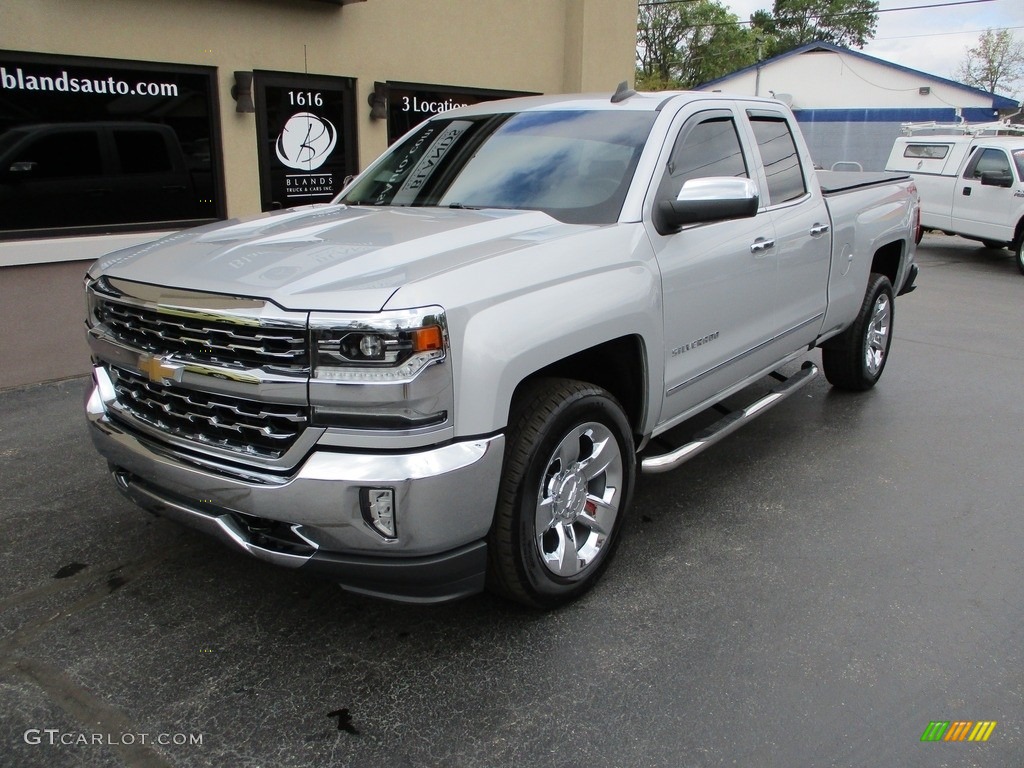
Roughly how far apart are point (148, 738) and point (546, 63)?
31.3ft

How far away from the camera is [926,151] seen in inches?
610

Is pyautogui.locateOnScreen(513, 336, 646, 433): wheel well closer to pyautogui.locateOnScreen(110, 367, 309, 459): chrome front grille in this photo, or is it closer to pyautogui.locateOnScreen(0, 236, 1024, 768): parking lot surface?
pyautogui.locateOnScreen(0, 236, 1024, 768): parking lot surface

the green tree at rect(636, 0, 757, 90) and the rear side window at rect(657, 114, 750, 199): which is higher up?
the green tree at rect(636, 0, 757, 90)

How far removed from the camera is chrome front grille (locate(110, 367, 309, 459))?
2.78 metres

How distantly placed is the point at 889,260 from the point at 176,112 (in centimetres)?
582

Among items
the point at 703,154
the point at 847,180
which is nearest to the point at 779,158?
the point at 703,154

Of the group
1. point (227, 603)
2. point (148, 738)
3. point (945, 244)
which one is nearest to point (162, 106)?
point (227, 603)

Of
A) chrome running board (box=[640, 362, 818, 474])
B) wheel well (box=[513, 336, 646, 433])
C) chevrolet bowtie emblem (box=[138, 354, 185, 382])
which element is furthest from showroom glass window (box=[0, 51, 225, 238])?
chrome running board (box=[640, 362, 818, 474])

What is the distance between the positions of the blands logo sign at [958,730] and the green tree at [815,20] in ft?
220

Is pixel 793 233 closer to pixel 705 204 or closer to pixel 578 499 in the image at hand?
pixel 705 204

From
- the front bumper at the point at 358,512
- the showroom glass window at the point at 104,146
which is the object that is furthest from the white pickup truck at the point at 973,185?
the front bumper at the point at 358,512

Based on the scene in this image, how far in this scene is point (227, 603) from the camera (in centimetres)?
348

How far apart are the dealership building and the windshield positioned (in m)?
3.25

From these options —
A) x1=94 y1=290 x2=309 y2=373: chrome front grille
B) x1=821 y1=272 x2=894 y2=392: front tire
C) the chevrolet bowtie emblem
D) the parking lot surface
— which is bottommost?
the parking lot surface
